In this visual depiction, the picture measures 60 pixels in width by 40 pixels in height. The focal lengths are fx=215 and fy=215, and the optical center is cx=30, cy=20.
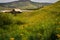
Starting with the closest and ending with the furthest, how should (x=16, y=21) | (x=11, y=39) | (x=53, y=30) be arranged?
(x=11, y=39), (x=53, y=30), (x=16, y=21)

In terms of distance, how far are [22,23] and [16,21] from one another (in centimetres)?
34

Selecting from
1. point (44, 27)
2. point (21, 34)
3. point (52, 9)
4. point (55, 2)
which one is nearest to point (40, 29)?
point (44, 27)

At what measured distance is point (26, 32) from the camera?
9.12 meters

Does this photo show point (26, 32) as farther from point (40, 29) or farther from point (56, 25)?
point (56, 25)

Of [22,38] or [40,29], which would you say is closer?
[22,38]

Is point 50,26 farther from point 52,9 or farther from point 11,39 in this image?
point 52,9

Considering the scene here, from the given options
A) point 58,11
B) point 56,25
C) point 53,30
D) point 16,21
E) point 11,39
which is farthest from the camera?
point 58,11

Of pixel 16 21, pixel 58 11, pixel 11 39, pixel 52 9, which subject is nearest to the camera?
pixel 11 39

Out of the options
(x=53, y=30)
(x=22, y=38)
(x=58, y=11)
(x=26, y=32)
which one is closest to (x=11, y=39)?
(x=22, y=38)

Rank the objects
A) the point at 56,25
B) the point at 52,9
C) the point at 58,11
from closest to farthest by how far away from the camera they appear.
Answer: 1. the point at 56,25
2. the point at 58,11
3. the point at 52,9

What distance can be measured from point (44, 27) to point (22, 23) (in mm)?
1930

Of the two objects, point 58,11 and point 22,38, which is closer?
point 22,38

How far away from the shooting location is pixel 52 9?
14359 mm

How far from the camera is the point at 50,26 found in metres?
9.60
